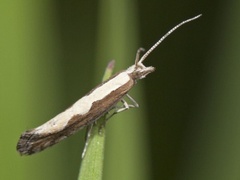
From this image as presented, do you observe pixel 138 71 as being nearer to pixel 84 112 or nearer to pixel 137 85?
pixel 137 85

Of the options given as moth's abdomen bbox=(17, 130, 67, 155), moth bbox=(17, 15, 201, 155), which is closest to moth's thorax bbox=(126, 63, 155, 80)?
moth bbox=(17, 15, 201, 155)

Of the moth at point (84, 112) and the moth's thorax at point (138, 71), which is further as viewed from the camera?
the moth's thorax at point (138, 71)

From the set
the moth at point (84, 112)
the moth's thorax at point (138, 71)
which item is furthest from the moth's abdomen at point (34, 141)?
the moth's thorax at point (138, 71)

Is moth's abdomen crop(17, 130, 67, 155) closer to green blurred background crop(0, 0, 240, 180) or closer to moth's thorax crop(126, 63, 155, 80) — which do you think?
green blurred background crop(0, 0, 240, 180)

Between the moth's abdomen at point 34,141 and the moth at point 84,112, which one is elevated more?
the moth at point 84,112

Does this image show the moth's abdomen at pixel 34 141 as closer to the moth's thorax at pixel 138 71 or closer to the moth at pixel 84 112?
the moth at pixel 84 112

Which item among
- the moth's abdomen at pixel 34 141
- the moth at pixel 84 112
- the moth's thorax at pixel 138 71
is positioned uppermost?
the moth's thorax at pixel 138 71

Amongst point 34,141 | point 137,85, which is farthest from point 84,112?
point 137,85

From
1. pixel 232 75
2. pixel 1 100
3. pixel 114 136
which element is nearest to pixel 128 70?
pixel 114 136
